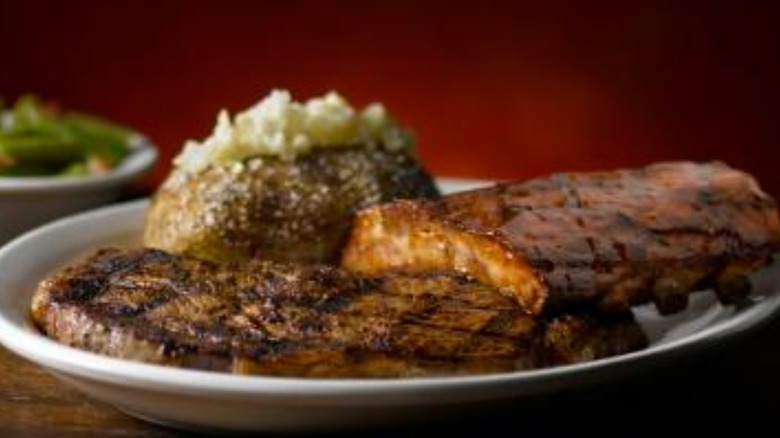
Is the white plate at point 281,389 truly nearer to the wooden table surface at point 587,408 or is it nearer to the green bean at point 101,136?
the wooden table surface at point 587,408

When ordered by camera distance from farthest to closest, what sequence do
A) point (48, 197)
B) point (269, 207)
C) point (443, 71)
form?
1. point (443, 71)
2. point (48, 197)
3. point (269, 207)

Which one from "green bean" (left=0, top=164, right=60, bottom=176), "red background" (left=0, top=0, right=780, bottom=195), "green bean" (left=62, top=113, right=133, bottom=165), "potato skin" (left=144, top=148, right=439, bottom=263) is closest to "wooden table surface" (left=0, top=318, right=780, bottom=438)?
"potato skin" (left=144, top=148, right=439, bottom=263)

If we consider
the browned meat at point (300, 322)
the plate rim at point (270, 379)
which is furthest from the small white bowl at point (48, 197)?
the plate rim at point (270, 379)

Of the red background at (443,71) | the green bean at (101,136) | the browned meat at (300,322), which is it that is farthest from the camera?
the red background at (443,71)

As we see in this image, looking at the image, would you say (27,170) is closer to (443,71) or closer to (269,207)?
(269,207)

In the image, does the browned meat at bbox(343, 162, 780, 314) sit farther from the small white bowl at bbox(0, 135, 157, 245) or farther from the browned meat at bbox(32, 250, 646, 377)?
the small white bowl at bbox(0, 135, 157, 245)

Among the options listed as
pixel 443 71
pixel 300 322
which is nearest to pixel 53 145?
pixel 300 322

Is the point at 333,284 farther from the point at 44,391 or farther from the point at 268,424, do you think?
the point at 44,391
